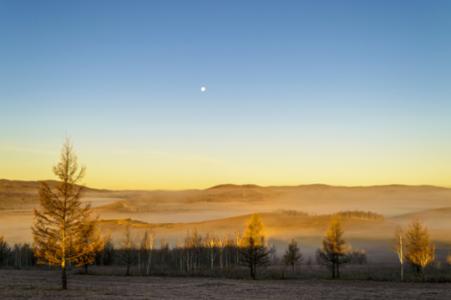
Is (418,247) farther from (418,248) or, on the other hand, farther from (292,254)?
(292,254)

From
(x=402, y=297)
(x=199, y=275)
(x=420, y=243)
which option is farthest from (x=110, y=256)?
(x=402, y=297)

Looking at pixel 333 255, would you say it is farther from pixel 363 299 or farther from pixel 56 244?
pixel 56 244

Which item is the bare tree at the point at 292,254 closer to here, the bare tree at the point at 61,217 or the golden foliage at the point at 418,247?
the golden foliage at the point at 418,247

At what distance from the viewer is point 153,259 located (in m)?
168

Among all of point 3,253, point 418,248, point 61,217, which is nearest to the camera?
point 61,217

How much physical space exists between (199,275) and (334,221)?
29116 millimetres

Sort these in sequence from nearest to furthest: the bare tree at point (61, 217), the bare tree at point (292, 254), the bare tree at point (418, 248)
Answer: the bare tree at point (61, 217) → the bare tree at point (418, 248) → the bare tree at point (292, 254)

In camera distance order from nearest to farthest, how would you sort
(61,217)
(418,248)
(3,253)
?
(61,217), (418,248), (3,253)

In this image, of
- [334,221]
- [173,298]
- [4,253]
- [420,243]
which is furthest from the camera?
[4,253]

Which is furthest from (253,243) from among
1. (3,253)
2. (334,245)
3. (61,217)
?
(3,253)

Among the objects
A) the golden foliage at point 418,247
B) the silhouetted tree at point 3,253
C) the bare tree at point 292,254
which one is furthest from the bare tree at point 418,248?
the silhouetted tree at point 3,253

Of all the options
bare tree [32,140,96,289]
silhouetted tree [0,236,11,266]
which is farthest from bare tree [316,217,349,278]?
silhouetted tree [0,236,11,266]

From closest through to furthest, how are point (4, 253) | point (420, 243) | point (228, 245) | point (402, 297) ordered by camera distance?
point (402, 297), point (420, 243), point (4, 253), point (228, 245)

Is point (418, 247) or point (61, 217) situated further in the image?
point (418, 247)
